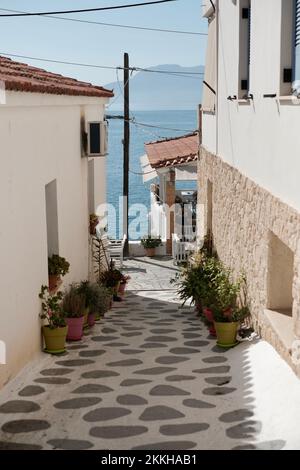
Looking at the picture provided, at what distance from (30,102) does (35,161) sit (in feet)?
3.19

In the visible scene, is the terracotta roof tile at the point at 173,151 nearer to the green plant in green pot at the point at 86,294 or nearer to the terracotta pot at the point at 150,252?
the terracotta pot at the point at 150,252

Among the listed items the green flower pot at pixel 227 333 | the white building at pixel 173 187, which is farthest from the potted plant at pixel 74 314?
the white building at pixel 173 187

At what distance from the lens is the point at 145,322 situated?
1123 cm

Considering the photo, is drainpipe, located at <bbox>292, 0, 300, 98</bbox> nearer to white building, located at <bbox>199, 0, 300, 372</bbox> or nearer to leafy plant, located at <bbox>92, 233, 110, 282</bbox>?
white building, located at <bbox>199, 0, 300, 372</bbox>

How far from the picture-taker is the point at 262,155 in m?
8.55

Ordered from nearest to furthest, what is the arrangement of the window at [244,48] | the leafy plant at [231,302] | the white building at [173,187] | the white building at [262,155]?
the white building at [262,155] < the leafy plant at [231,302] < the window at [244,48] < the white building at [173,187]

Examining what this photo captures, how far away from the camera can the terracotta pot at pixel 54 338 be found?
28.0 ft

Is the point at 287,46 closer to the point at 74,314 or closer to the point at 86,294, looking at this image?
the point at 74,314

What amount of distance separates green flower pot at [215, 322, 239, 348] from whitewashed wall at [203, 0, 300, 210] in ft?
6.33

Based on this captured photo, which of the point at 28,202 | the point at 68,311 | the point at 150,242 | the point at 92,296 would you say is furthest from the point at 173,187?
the point at 28,202

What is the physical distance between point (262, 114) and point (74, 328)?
12.9 feet

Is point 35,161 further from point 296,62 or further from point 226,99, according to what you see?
point 226,99

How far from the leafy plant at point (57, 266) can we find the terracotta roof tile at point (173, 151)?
1069 cm

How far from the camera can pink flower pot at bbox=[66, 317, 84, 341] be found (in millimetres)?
9391
